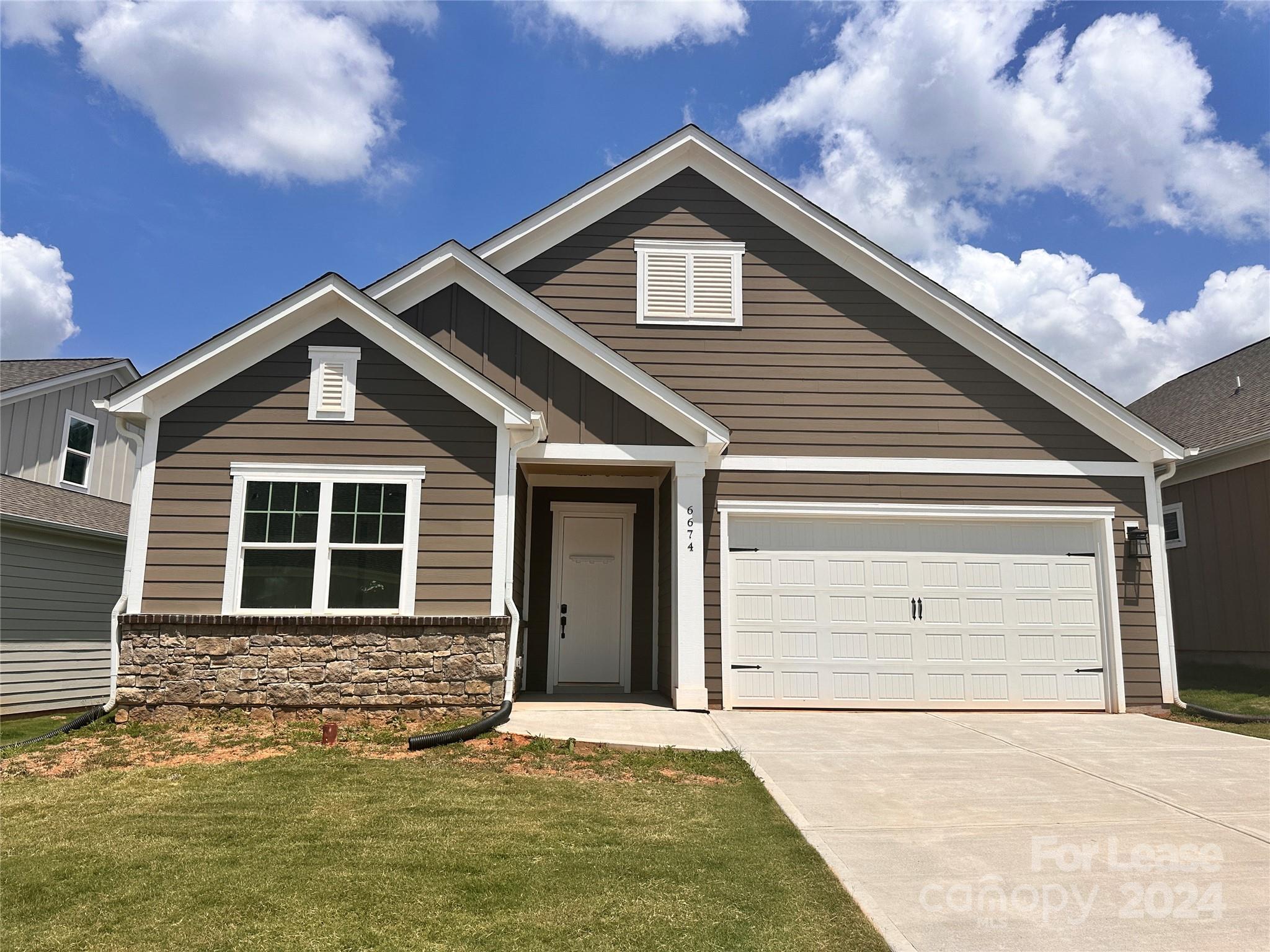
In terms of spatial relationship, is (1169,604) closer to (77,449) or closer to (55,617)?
(55,617)

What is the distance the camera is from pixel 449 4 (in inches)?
397

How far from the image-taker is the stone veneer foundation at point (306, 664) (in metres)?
7.96

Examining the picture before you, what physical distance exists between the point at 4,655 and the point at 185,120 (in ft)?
26.1

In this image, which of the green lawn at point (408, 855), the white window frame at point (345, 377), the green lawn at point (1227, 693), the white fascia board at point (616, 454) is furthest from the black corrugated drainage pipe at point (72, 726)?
the green lawn at point (1227, 693)

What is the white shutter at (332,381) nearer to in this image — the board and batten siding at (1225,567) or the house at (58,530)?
the house at (58,530)

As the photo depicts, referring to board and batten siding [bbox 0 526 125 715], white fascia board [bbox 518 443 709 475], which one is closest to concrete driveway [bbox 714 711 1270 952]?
white fascia board [bbox 518 443 709 475]

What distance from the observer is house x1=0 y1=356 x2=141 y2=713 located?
40.4 feet

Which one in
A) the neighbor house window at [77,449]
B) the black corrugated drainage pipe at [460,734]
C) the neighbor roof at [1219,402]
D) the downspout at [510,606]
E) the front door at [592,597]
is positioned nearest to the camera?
the black corrugated drainage pipe at [460,734]

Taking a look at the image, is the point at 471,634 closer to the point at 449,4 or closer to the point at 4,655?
the point at 449,4

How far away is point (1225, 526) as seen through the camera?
12625 mm

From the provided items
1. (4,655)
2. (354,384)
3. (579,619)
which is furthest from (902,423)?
(4,655)

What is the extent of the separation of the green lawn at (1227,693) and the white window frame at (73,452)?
55.7ft

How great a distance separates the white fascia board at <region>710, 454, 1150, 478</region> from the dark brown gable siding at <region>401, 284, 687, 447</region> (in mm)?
1235

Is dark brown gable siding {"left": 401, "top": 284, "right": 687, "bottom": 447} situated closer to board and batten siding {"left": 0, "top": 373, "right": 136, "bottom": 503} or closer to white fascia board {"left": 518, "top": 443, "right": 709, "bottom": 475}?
white fascia board {"left": 518, "top": 443, "right": 709, "bottom": 475}
